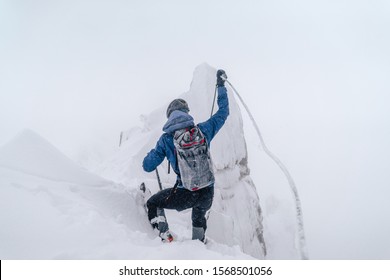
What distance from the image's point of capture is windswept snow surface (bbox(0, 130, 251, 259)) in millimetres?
3789

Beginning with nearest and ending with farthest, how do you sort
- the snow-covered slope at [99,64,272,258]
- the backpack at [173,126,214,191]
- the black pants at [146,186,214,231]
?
the backpack at [173,126,214,191]
the black pants at [146,186,214,231]
the snow-covered slope at [99,64,272,258]

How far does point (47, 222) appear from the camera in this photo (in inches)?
166

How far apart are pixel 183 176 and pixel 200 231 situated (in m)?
1.23

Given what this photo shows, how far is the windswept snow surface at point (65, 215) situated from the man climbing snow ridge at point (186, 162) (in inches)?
20.4

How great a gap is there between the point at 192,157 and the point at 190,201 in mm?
893

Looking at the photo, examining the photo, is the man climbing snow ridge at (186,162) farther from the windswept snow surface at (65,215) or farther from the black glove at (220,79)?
the windswept snow surface at (65,215)

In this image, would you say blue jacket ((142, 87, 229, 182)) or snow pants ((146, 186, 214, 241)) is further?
snow pants ((146, 186, 214, 241))

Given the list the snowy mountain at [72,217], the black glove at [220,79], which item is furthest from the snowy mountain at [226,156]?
the black glove at [220,79]

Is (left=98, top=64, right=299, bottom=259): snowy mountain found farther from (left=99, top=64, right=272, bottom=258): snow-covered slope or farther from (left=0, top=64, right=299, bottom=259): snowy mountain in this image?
(left=0, top=64, right=299, bottom=259): snowy mountain

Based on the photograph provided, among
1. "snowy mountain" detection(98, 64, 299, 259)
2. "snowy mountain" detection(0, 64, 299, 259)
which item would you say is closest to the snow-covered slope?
"snowy mountain" detection(98, 64, 299, 259)

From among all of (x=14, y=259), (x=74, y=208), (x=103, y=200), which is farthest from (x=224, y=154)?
(x=14, y=259)

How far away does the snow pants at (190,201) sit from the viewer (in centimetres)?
516

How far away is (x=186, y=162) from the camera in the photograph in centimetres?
485
